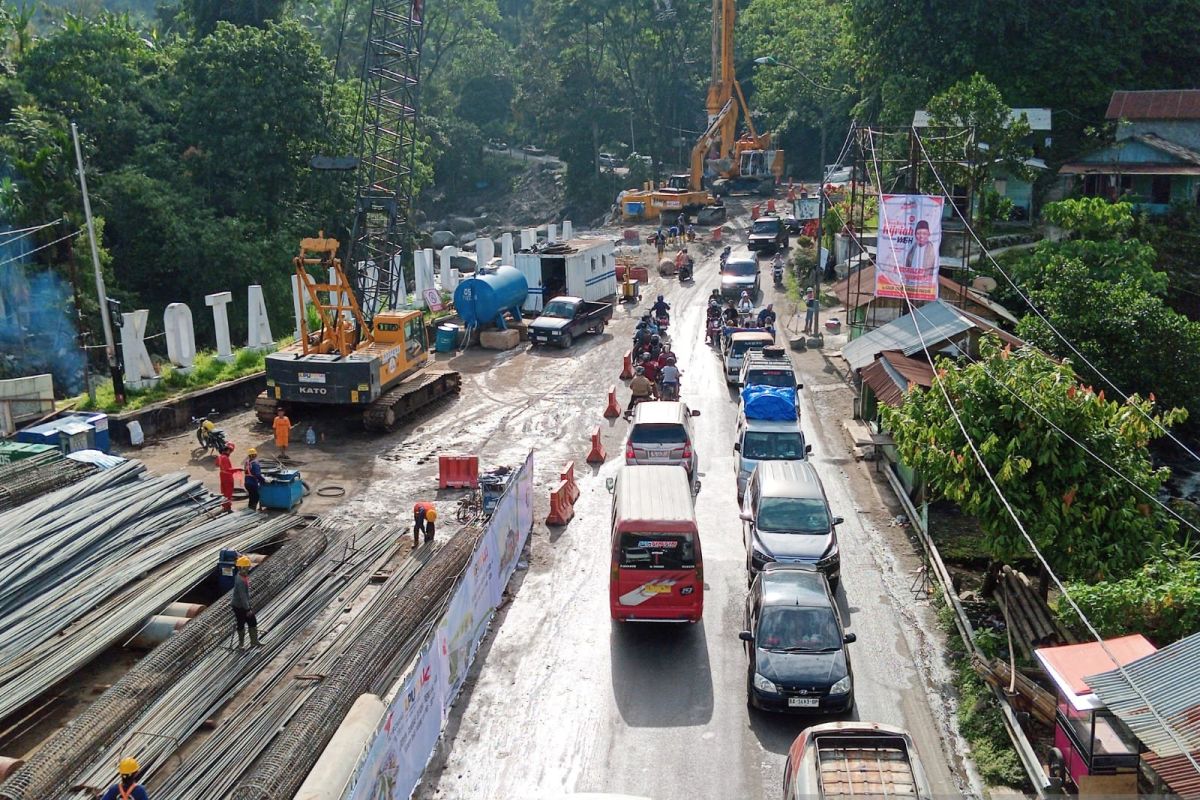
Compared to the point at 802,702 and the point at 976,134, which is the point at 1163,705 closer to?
the point at 802,702

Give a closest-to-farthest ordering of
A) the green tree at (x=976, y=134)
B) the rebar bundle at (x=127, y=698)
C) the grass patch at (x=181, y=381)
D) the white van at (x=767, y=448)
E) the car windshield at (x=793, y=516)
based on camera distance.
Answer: the rebar bundle at (x=127, y=698), the car windshield at (x=793, y=516), the white van at (x=767, y=448), the grass patch at (x=181, y=381), the green tree at (x=976, y=134)

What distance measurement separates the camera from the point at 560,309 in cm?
3744

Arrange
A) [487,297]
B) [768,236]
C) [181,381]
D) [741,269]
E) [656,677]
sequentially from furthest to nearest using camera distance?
[768,236] → [741,269] → [487,297] → [181,381] → [656,677]

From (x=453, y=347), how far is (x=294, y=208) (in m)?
16.2

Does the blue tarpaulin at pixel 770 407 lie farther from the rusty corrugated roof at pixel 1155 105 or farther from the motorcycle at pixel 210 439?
the rusty corrugated roof at pixel 1155 105

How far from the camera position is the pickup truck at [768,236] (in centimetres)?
5241

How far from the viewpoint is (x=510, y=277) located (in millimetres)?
37688

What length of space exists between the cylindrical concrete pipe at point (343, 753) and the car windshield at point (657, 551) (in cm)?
424

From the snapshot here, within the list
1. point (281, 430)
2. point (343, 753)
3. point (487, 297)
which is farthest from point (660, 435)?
point (487, 297)

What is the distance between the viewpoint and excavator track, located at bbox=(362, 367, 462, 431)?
87.6 feet

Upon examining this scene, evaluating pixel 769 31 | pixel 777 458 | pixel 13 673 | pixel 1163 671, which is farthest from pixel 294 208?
pixel 769 31

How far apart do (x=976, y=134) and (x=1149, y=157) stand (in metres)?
12.5

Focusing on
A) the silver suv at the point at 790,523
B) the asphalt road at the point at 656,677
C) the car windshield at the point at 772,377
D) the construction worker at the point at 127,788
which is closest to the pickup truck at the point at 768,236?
the car windshield at the point at 772,377

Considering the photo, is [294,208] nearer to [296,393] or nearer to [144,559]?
[296,393]
